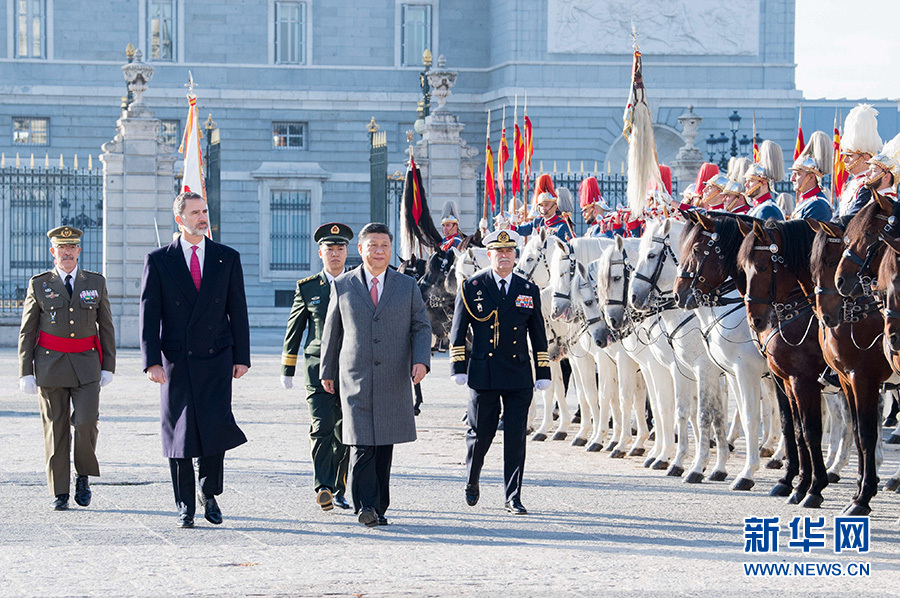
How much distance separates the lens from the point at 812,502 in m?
9.45

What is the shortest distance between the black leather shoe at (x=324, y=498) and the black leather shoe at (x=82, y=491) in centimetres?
150

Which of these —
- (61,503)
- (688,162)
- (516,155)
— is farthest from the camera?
(688,162)

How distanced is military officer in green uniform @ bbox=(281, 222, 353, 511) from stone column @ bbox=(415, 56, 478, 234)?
1565 cm

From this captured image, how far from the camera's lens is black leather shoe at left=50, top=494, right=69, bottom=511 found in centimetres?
916

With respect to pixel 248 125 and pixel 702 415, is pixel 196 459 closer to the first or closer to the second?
pixel 702 415

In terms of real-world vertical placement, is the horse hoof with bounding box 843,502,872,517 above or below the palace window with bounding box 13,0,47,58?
below

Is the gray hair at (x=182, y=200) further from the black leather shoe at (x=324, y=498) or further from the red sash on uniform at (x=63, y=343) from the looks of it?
the black leather shoe at (x=324, y=498)

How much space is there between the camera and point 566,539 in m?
8.25

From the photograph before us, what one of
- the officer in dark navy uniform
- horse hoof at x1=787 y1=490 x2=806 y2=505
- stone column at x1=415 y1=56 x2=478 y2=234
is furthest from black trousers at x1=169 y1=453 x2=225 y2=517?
stone column at x1=415 y1=56 x2=478 y2=234

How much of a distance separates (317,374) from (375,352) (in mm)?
743

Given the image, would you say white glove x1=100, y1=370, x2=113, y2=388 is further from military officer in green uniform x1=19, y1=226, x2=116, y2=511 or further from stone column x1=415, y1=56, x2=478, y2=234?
stone column x1=415, y1=56, x2=478, y2=234

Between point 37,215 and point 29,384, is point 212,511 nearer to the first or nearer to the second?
point 29,384

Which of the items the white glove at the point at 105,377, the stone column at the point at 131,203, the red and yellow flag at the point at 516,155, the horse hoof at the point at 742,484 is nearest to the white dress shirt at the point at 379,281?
the white glove at the point at 105,377

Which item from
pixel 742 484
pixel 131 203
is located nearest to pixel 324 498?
pixel 742 484
